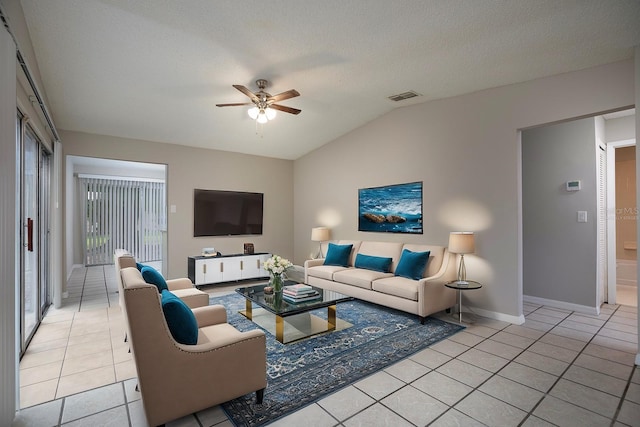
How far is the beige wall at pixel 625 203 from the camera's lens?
448 centimetres

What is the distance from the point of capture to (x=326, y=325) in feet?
11.8

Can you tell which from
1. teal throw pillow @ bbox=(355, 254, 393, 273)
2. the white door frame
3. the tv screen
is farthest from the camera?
the tv screen

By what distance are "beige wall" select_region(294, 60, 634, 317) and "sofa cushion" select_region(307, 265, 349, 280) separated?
2.89 feet

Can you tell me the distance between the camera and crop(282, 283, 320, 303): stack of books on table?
344cm

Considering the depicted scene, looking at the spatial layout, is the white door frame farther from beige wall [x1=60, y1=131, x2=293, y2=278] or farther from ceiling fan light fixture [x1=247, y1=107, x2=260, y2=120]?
beige wall [x1=60, y1=131, x2=293, y2=278]

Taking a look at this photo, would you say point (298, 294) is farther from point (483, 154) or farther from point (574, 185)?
point (574, 185)

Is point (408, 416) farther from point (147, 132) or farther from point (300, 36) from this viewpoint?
point (147, 132)

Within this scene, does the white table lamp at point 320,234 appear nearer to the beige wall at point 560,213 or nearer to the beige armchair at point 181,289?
the beige armchair at point 181,289

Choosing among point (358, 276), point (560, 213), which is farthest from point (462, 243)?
point (560, 213)

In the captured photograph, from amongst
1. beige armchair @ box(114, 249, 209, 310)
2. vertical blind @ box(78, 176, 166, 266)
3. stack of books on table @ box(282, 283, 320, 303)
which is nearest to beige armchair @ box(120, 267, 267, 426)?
beige armchair @ box(114, 249, 209, 310)

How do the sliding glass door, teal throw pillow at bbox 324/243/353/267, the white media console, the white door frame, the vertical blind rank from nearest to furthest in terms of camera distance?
the sliding glass door → the white door frame → teal throw pillow at bbox 324/243/353/267 → the white media console → the vertical blind

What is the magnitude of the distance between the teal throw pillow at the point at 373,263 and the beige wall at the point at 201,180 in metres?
2.53

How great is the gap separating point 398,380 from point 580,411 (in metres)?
1.19

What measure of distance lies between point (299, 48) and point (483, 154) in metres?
2.68
